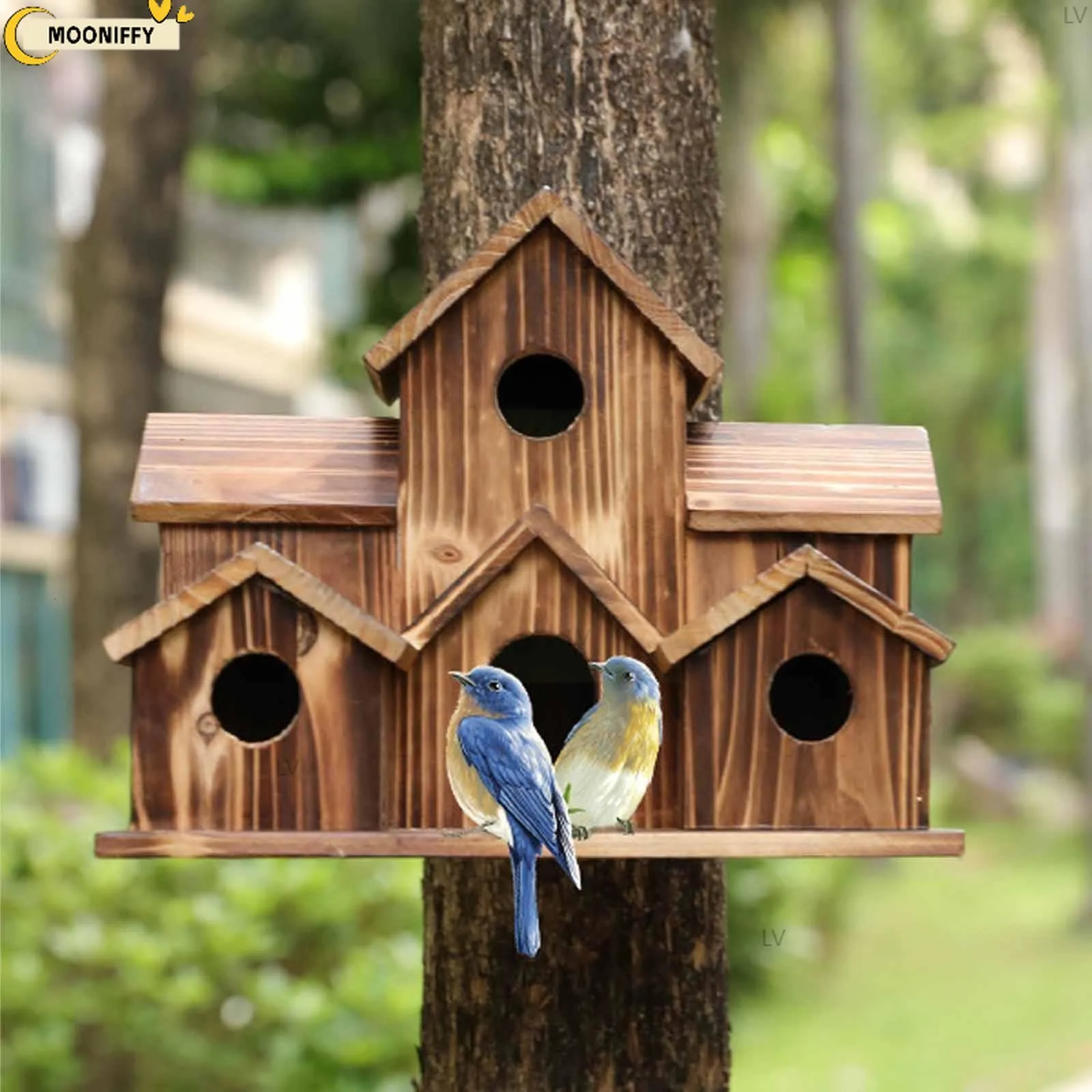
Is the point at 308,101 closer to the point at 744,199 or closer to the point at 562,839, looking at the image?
the point at 744,199

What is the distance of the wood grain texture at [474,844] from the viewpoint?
2.74m

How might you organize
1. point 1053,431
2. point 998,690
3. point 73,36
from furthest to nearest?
point 1053,431
point 998,690
point 73,36

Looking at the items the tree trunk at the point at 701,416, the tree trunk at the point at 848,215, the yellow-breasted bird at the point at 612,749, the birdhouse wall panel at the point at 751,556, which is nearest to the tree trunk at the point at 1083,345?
the tree trunk at the point at 848,215

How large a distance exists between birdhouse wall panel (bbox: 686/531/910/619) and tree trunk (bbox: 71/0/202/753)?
634 cm

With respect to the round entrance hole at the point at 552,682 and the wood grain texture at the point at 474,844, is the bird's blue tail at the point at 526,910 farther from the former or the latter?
the round entrance hole at the point at 552,682

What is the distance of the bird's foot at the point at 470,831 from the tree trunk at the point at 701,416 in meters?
0.61

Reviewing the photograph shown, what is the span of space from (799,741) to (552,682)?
1.76 ft

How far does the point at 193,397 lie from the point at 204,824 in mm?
19096

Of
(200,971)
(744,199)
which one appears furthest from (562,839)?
(744,199)

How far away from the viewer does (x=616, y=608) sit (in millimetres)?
2959

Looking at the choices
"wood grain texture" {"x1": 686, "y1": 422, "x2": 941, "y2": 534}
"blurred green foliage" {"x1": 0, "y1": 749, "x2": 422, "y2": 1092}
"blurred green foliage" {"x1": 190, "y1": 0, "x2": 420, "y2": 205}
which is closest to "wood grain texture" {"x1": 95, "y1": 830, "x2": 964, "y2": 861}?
"wood grain texture" {"x1": 686, "y1": 422, "x2": 941, "y2": 534}

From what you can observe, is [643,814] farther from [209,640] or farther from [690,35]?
[690,35]

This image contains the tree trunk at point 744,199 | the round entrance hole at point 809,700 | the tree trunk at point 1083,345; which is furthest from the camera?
the tree trunk at point 744,199

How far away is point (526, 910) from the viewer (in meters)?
2.46
